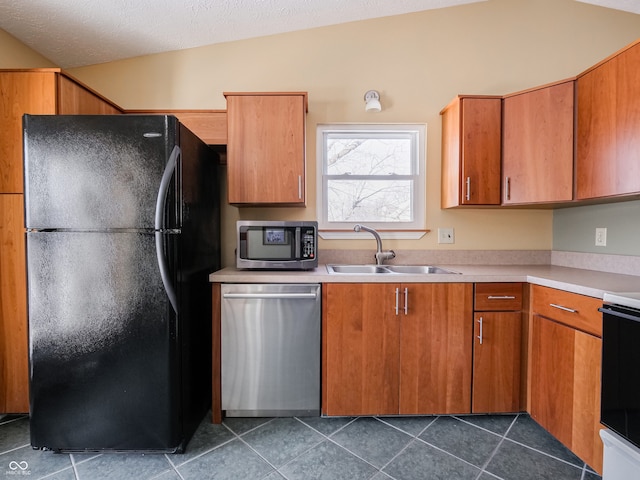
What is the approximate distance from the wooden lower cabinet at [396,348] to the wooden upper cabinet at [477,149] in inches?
26.8

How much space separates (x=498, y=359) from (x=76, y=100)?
114 inches

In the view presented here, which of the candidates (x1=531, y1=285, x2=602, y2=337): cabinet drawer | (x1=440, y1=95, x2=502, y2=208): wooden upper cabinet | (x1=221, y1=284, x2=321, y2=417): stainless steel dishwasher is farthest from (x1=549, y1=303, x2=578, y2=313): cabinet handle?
(x1=221, y1=284, x2=321, y2=417): stainless steel dishwasher

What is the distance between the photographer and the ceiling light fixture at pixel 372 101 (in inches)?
84.4

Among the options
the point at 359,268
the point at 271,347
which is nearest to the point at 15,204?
the point at 271,347

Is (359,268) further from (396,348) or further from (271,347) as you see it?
(271,347)

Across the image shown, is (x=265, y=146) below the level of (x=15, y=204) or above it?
above

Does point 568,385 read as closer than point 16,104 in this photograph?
Yes

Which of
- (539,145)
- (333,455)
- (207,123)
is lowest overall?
(333,455)

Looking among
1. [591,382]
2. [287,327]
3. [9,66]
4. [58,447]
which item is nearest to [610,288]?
[591,382]

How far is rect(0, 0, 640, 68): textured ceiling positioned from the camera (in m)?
1.78

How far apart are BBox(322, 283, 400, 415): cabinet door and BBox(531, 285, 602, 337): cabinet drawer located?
0.76 m

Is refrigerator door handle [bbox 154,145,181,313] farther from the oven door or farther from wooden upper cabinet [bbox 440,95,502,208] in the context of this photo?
the oven door

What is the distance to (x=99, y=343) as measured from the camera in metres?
1.41

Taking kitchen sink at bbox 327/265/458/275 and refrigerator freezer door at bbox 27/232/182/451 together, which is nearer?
refrigerator freezer door at bbox 27/232/182/451
